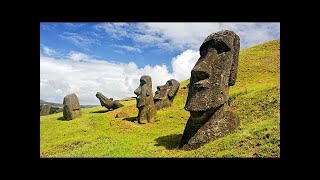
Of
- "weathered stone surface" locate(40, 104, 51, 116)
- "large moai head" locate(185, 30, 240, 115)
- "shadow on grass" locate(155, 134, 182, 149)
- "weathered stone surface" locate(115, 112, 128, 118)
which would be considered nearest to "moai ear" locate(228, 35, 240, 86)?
"large moai head" locate(185, 30, 240, 115)

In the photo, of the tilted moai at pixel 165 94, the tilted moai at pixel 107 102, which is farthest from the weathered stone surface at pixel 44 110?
the tilted moai at pixel 165 94

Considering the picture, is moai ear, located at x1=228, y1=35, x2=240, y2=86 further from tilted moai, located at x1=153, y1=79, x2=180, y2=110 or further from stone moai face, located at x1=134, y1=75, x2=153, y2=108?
tilted moai, located at x1=153, y1=79, x2=180, y2=110

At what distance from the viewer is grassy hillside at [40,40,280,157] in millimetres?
14424

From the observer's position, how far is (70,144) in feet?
69.1

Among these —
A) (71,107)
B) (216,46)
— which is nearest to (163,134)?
(216,46)

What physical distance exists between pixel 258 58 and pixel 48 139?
27.6 meters

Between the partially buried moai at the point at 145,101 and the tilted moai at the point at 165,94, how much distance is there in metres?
4.50

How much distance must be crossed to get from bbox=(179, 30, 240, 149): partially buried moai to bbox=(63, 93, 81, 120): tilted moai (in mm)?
17039

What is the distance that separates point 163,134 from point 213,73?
6980 mm

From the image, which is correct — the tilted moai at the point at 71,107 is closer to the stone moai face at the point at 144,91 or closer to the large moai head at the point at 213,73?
the stone moai face at the point at 144,91

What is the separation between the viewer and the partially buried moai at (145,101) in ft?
88.0

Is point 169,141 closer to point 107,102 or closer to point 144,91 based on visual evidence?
point 144,91
